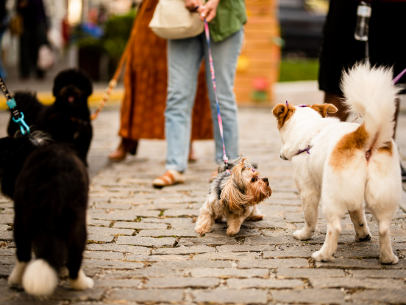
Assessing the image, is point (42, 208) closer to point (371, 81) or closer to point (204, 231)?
point (204, 231)

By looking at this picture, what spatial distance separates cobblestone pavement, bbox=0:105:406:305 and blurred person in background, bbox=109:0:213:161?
107 cm

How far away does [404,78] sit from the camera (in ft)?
15.9

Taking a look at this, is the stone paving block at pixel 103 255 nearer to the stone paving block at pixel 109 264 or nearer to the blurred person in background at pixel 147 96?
the stone paving block at pixel 109 264

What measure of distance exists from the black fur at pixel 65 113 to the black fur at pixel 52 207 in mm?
2466

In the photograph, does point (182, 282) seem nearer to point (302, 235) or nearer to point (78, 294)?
point (78, 294)

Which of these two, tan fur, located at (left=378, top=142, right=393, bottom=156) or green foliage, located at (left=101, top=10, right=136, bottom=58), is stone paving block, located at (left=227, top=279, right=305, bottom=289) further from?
green foliage, located at (left=101, top=10, right=136, bottom=58)

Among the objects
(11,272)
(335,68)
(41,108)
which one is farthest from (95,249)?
(335,68)

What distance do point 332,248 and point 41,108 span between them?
3.55m

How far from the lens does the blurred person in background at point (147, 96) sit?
19.0 feet

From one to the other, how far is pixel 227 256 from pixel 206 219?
0.54 m

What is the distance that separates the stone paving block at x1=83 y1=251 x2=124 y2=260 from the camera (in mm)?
3121

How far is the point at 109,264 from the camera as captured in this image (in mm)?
2998

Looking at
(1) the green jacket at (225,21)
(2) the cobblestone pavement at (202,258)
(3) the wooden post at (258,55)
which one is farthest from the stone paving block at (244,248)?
(3) the wooden post at (258,55)

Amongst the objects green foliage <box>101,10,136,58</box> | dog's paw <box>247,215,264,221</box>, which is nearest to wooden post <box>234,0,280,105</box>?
green foliage <box>101,10,136,58</box>
